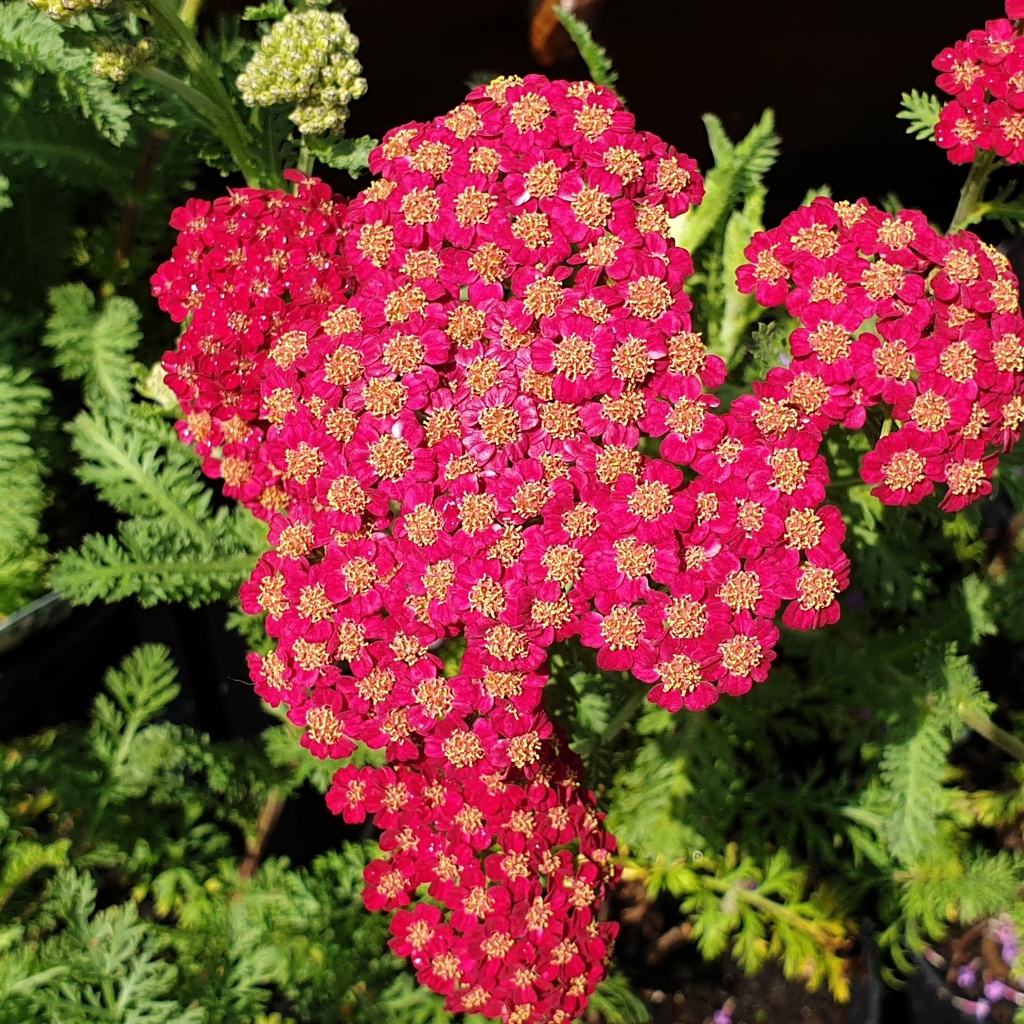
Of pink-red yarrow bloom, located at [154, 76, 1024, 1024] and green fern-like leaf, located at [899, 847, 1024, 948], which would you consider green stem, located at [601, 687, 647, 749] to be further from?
green fern-like leaf, located at [899, 847, 1024, 948]

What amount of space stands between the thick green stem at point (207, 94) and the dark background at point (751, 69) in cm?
74

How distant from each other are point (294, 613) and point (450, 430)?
26cm

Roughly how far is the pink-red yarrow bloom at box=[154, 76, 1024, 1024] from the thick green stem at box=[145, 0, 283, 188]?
9.1 inches

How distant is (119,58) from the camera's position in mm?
1220

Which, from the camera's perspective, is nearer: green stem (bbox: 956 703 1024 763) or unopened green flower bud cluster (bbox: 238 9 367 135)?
unopened green flower bud cluster (bbox: 238 9 367 135)

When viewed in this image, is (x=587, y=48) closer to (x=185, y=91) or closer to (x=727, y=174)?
(x=727, y=174)

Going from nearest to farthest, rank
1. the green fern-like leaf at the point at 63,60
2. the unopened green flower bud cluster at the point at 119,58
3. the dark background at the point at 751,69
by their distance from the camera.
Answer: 1. the unopened green flower bud cluster at the point at 119,58
2. the green fern-like leaf at the point at 63,60
3. the dark background at the point at 751,69

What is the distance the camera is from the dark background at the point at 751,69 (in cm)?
217

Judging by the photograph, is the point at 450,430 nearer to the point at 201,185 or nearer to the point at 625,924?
the point at 625,924

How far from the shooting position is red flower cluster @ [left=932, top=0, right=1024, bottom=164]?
1218mm

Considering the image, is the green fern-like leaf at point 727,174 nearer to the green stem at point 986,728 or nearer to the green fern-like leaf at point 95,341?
the green stem at point 986,728

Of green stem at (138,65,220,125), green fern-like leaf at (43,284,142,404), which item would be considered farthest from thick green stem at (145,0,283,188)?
green fern-like leaf at (43,284,142,404)

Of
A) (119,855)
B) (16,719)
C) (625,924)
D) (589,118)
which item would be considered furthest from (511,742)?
(16,719)

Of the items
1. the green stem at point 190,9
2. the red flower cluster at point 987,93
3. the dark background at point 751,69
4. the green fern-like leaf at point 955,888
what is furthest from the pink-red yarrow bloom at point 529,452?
the dark background at point 751,69
